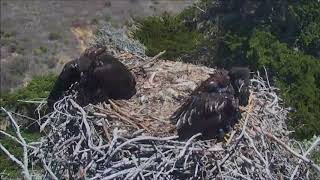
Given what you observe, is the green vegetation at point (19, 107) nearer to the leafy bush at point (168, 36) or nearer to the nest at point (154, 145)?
the leafy bush at point (168, 36)

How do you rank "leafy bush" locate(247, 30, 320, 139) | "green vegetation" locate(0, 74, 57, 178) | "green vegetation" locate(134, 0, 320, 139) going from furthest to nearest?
"green vegetation" locate(134, 0, 320, 139) → "leafy bush" locate(247, 30, 320, 139) → "green vegetation" locate(0, 74, 57, 178)

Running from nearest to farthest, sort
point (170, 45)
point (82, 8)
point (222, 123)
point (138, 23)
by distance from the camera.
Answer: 1. point (222, 123)
2. point (170, 45)
3. point (138, 23)
4. point (82, 8)

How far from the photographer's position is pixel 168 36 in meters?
17.1

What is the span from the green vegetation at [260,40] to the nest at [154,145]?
16.9 ft

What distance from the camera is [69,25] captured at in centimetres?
3931

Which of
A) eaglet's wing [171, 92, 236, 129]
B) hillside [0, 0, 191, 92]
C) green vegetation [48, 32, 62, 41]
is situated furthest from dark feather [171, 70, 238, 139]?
green vegetation [48, 32, 62, 41]

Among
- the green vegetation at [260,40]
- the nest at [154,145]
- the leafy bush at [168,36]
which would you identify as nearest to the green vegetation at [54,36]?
the green vegetation at [260,40]

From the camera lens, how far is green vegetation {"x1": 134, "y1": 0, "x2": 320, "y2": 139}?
48.6ft

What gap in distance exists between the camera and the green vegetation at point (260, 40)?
14820 millimetres

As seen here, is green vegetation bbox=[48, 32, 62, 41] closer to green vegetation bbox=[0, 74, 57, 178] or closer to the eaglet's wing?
green vegetation bbox=[0, 74, 57, 178]

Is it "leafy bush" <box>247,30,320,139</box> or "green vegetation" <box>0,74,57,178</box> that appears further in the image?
"leafy bush" <box>247,30,320,139</box>

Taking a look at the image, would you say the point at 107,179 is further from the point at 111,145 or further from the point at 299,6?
the point at 299,6

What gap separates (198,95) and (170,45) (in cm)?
915

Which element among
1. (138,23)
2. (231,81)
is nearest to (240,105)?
(231,81)
